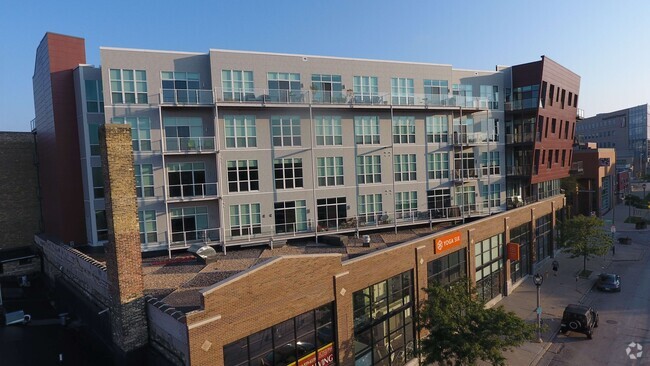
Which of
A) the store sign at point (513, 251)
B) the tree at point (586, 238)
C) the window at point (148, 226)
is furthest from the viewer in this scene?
the tree at point (586, 238)

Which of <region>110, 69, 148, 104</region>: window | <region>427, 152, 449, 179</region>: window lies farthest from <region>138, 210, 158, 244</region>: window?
<region>427, 152, 449, 179</region>: window

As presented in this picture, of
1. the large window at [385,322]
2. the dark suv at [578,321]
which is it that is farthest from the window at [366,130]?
the dark suv at [578,321]

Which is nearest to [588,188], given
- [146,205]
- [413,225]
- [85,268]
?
[413,225]

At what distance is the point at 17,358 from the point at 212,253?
398 inches

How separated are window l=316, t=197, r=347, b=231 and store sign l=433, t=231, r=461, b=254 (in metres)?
8.79

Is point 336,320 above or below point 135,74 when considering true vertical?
below

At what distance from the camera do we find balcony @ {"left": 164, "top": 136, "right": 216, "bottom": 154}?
26.3 metres

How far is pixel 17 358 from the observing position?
59.9ft

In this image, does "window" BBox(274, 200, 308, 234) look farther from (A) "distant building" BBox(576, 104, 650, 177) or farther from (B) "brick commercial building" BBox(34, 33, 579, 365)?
(A) "distant building" BBox(576, 104, 650, 177)

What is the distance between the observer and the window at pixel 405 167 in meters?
33.0

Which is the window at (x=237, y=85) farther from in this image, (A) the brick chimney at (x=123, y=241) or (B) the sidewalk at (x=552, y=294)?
(B) the sidewalk at (x=552, y=294)

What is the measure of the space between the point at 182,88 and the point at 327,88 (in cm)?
1109

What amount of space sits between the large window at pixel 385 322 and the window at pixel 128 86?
1962cm

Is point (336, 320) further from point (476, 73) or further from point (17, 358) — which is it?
point (476, 73)
